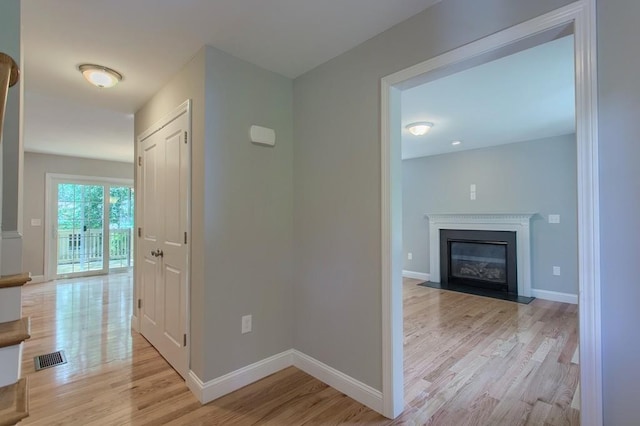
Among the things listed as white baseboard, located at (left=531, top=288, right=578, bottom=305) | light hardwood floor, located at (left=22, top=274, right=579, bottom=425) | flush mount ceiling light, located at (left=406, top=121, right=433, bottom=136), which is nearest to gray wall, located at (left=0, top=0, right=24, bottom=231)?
light hardwood floor, located at (left=22, top=274, right=579, bottom=425)

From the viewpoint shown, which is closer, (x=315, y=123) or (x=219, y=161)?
(x=219, y=161)

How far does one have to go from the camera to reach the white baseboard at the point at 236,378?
196cm

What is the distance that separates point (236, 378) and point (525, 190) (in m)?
4.69

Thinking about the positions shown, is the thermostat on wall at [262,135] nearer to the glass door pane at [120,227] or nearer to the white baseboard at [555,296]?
the white baseboard at [555,296]

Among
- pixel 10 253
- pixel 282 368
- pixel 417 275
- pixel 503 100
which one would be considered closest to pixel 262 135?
pixel 10 253

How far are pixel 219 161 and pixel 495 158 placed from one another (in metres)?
4.50

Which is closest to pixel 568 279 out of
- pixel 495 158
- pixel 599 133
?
pixel 495 158

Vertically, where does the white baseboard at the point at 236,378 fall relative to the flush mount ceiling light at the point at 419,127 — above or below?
below

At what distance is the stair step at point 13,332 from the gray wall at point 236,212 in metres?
0.92

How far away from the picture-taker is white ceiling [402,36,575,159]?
227 cm

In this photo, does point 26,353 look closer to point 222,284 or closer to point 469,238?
point 222,284

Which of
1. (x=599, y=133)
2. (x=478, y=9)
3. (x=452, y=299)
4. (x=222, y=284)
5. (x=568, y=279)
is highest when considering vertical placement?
(x=478, y=9)

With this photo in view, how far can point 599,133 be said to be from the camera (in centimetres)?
117

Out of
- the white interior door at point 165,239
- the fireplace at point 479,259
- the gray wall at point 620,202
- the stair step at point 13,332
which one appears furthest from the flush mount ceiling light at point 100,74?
the fireplace at point 479,259
